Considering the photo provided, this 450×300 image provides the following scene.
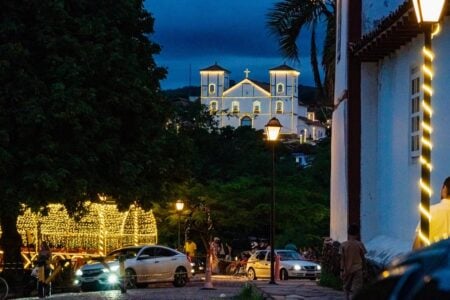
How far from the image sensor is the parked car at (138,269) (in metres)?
31.1

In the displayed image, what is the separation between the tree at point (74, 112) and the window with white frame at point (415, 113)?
14393 millimetres

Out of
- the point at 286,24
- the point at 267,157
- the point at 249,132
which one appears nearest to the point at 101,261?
the point at 286,24

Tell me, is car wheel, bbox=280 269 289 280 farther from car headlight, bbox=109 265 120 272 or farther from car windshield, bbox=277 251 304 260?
car headlight, bbox=109 265 120 272

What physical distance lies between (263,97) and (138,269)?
5947 inches

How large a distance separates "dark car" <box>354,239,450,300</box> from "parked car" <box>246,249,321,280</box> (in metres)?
35.5

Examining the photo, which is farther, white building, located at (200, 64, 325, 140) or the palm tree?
white building, located at (200, 64, 325, 140)

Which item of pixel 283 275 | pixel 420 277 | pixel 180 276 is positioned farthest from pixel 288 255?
pixel 420 277

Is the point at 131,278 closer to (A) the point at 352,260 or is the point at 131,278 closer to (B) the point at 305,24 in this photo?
(B) the point at 305,24

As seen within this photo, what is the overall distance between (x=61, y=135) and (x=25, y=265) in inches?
269

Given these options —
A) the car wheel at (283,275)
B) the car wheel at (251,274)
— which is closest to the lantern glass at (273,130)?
the car wheel at (283,275)

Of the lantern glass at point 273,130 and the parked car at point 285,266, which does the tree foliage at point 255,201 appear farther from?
the lantern glass at point 273,130

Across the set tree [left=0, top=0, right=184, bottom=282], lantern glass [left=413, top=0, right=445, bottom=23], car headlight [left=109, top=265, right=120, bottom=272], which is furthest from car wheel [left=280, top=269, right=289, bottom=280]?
lantern glass [left=413, top=0, right=445, bottom=23]

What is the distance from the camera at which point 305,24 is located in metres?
25.2

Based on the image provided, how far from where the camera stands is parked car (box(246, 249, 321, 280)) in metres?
39.4
